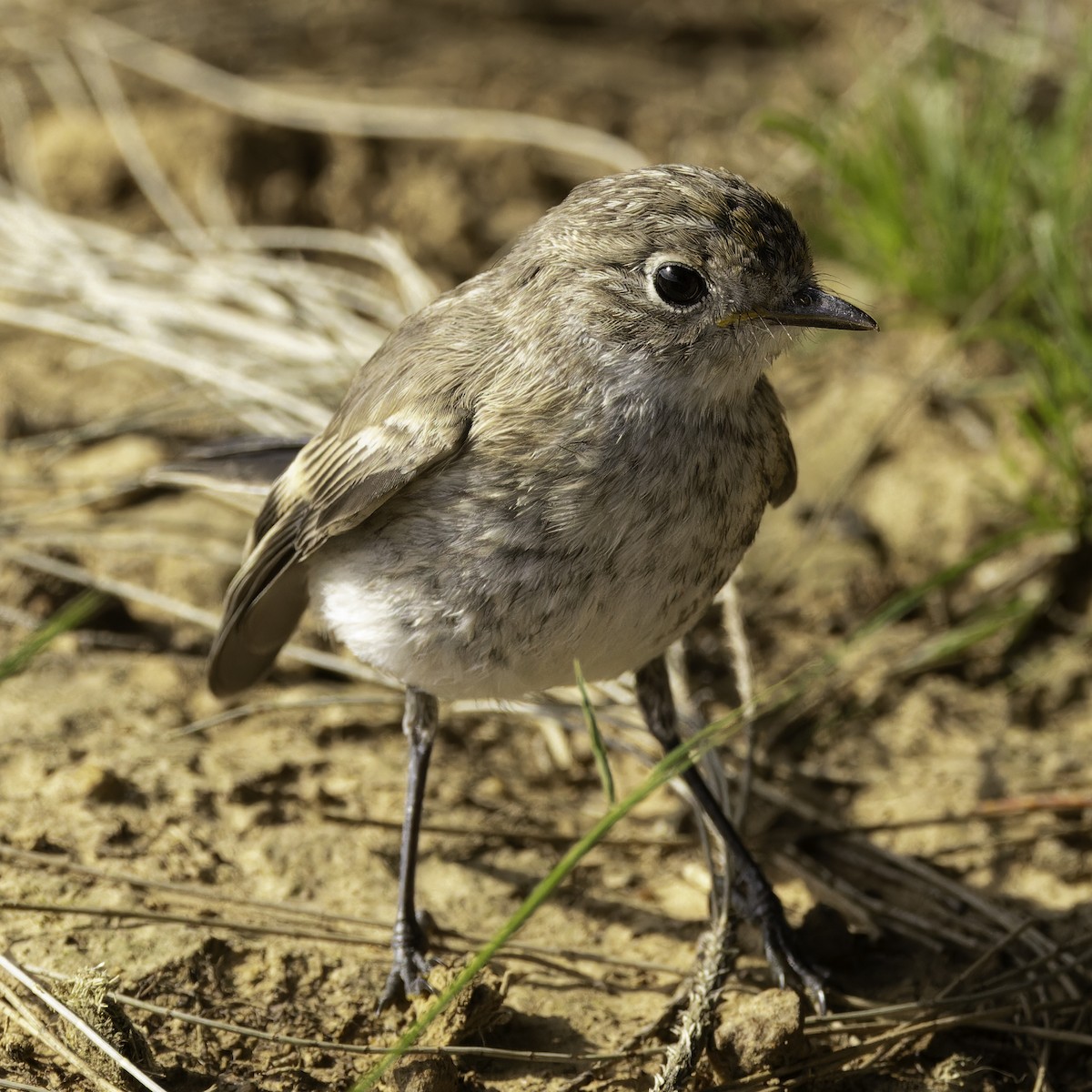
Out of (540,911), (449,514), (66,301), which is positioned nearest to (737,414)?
(449,514)

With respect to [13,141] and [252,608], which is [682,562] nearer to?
[252,608]

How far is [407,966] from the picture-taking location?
11.7ft

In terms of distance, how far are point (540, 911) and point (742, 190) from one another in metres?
2.07

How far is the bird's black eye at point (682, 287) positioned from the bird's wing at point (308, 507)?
539mm

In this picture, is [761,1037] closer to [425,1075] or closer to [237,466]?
[425,1075]

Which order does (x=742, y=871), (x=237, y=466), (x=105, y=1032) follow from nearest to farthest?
(x=105, y=1032), (x=742, y=871), (x=237, y=466)

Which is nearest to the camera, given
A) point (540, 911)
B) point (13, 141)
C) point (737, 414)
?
point (737, 414)

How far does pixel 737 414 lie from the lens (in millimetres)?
3373

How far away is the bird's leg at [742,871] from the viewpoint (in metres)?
3.71

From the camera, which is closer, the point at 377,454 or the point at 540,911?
the point at 377,454

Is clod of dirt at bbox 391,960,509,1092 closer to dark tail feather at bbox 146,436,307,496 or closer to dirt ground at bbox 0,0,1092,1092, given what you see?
dirt ground at bbox 0,0,1092,1092

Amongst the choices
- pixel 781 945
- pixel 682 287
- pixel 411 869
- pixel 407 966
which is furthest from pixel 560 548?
pixel 781 945

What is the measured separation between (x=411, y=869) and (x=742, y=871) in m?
0.91

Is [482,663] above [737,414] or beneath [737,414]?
beneath
